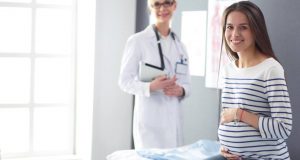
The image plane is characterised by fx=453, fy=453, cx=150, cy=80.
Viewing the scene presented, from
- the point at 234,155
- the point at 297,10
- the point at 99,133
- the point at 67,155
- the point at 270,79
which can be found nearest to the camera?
the point at 270,79

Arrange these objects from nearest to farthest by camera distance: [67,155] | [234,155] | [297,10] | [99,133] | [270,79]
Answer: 1. [270,79]
2. [234,155]
3. [297,10]
4. [99,133]
5. [67,155]

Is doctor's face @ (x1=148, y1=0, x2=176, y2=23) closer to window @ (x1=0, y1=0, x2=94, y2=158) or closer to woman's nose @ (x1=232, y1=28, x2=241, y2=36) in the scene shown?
woman's nose @ (x1=232, y1=28, x2=241, y2=36)

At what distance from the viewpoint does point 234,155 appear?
175 centimetres

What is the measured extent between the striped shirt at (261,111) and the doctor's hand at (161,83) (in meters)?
0.79

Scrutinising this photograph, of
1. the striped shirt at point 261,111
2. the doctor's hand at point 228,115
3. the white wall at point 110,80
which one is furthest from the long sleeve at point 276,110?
the white wall at point 110,80

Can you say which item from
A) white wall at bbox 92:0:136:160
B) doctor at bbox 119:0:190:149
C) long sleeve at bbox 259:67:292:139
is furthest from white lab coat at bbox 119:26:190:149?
long sleeve at bbox 259:67:292:139

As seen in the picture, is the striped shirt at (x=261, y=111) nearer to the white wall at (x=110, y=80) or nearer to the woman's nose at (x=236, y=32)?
the woman's nose at (x=236, y=32)

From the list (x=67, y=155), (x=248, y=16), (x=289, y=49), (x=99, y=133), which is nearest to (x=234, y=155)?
(x=248, y=16)

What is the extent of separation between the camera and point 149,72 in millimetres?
2621

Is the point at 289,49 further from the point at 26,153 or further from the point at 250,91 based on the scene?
the point at 26,153

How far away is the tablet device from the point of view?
8.56 ft

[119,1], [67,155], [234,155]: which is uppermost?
[119,1]

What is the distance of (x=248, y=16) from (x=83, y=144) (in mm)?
2289

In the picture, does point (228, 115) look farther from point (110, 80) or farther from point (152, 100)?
point (110, 80)
